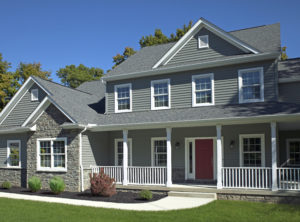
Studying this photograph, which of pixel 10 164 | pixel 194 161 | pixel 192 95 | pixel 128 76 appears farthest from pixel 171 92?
pixel 10 164

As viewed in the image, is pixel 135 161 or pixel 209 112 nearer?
pixel 209 112

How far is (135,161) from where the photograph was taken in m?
16.6

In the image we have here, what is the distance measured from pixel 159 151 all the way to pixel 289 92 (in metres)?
6.97

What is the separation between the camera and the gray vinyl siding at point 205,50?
1461cm

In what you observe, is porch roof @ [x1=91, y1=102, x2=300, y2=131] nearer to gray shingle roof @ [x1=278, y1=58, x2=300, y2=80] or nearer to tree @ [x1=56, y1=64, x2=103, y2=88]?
gray shingle roof @ [x1=278, y1=58, x2=300, y2=80]

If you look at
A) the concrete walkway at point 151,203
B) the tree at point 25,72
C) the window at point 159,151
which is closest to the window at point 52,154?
the concrete walkway at point 151,203

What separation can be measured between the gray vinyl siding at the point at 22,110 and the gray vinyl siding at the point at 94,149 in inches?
179

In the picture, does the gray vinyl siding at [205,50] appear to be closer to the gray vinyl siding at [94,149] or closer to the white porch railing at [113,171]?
the gray vinyl siding at [94,149]

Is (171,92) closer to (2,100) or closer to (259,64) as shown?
(259,64)

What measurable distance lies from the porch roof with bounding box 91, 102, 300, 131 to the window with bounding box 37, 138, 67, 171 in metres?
1.90

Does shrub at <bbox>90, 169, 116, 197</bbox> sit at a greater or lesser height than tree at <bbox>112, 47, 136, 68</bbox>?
lesser

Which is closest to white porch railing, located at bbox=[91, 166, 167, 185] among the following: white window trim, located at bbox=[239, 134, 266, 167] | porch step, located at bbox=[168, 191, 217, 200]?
porch step, located at bbox=[168, 191, 217, 200]

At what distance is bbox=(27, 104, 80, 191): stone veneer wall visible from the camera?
14.7m

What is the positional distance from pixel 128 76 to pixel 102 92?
475cm
